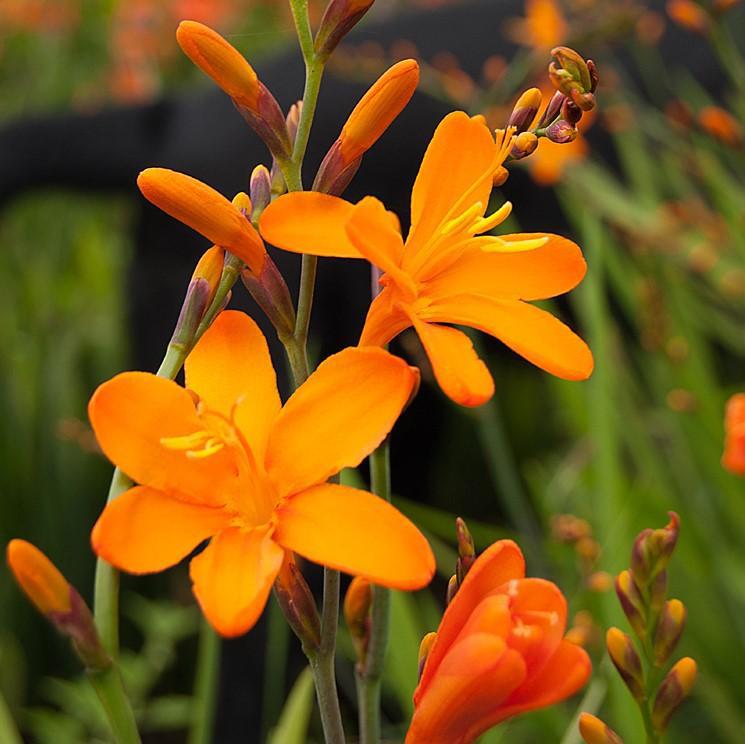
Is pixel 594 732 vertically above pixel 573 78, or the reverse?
pixel 573 78

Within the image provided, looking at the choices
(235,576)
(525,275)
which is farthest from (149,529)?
(525,275)

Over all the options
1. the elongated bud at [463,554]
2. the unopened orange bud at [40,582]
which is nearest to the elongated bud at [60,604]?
the unopened orange bud at [40,582]

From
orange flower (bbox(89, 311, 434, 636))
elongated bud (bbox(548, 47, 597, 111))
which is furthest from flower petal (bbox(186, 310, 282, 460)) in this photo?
elongated bud (bbox(548, 47, 597, 111))

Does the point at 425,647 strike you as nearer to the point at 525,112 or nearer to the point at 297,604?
the point at 297,604

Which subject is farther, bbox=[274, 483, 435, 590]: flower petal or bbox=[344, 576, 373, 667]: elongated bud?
bbox=[344, 576, 373, 667]: elongated bud

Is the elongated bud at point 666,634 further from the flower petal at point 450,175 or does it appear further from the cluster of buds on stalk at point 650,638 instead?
the flower petal at point 450,175

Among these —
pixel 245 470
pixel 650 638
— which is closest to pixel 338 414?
pixel 245 470

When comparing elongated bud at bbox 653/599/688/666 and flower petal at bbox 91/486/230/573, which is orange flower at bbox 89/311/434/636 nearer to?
flower petal at bbox 91/486/230/573
